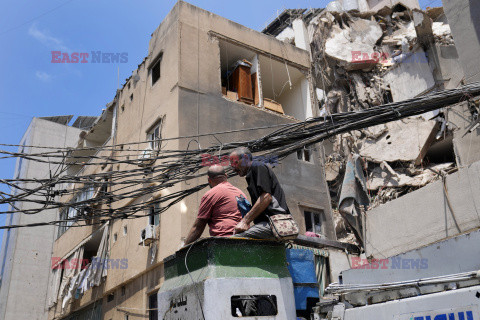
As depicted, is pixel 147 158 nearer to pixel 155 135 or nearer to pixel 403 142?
pixel 155 135

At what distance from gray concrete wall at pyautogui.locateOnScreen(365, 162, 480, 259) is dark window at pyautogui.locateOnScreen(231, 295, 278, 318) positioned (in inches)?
169

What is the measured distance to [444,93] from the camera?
645 cm

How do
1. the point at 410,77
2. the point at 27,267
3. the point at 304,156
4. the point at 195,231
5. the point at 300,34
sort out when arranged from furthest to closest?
the point at 300,34 < the point at 27,267 < the point at 410,77 < the point at 304,156 < the point at 195,231

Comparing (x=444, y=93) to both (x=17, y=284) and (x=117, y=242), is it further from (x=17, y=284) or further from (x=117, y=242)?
(x=17, y=284)

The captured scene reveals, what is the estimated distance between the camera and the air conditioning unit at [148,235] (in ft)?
45.8

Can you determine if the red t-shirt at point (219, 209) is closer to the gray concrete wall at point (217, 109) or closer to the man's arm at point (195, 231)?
the man's arm at point (195, 231)

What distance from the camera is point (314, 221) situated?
1667cm

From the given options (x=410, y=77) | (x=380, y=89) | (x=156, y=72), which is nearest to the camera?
(x=156, y=72)

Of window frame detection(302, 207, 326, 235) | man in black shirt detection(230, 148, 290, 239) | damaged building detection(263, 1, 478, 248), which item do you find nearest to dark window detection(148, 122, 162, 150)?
window frame detection(302, 207, 326, 235)

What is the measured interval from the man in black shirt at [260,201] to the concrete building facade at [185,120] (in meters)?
7.78

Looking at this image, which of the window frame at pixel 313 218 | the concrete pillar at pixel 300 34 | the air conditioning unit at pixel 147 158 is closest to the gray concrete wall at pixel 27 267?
the air conditioning unit at pixel 147 158

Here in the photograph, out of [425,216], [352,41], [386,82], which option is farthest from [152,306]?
[352,41]

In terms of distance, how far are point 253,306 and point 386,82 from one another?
23151 mm

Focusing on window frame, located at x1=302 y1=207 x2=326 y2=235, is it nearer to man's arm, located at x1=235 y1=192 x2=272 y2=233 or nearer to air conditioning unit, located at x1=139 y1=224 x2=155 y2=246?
air conditioning unit, located at x1=139 y1=224 x2=155 y2=246
